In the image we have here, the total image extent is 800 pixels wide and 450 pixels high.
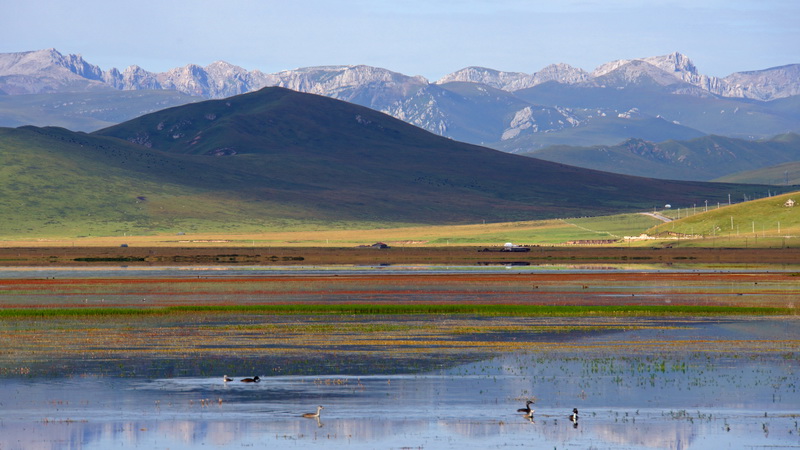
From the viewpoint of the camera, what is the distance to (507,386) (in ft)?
115

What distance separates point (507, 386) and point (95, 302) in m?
38.2

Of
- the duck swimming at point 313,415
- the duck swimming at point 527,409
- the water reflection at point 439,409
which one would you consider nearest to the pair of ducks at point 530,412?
the duck swimming at point 527,409

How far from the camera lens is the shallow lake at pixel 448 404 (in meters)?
27.5

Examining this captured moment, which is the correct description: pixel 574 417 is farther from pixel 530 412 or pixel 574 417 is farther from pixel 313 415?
pixel 313 415

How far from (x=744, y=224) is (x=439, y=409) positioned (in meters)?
134

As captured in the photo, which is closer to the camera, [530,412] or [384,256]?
[530,412]

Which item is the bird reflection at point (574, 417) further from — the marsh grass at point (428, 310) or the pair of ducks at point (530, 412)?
the marsh grass at point (428, 310)

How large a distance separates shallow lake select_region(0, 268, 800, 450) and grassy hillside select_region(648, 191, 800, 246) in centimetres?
10726

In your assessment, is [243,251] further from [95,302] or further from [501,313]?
[501,313]

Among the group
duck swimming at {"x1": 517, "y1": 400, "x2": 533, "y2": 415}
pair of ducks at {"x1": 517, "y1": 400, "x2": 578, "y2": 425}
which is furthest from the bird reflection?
duck swimming at {"x1": 517, "y1": 400, "x2": 533, "y2": 415}

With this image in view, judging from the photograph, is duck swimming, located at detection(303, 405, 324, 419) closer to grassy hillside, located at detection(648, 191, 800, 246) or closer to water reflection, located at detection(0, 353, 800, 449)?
water reflection, located at detection(0, 353, 800, 449)

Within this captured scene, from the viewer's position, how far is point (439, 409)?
31312 millimetres

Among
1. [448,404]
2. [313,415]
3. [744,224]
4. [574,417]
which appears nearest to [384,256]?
[744,224]

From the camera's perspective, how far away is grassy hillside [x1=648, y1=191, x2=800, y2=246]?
14588 centimetres
